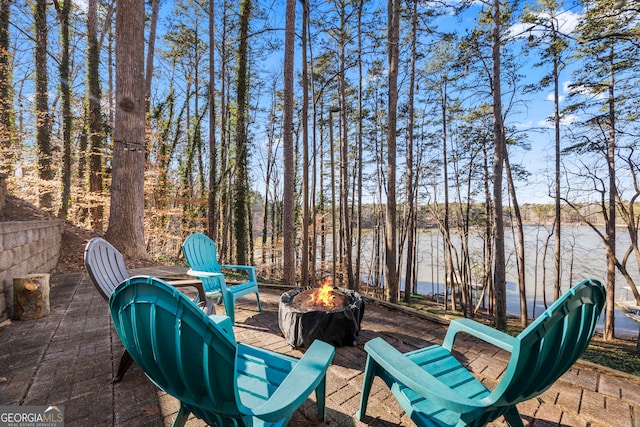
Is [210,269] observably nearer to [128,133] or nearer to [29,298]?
[29,298]

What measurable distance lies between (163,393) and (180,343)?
46.0 inches

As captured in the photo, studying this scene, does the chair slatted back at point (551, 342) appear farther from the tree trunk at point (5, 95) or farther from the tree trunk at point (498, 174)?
the tree trunk at point (5, 95)

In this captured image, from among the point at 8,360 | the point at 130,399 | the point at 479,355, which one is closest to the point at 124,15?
the point at 8,360

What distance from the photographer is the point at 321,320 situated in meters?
2.22

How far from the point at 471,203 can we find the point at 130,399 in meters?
13.0

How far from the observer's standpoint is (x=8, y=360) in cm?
186

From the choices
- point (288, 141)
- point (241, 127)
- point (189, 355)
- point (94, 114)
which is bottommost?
point (189, 355)

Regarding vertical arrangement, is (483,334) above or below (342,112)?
below

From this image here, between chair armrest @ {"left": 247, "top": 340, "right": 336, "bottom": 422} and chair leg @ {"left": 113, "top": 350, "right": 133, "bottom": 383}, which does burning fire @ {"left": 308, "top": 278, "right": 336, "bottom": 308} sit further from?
chair leg @ {"left": 113, "top": 350, "right": 133, "bottom": 383}

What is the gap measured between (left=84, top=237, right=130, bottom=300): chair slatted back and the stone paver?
21.5 inches

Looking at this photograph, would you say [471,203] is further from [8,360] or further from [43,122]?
[43,122]

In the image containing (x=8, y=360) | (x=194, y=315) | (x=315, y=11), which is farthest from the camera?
(x=315, y=11)

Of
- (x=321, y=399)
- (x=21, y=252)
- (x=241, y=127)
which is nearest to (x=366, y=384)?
(x=321, y=399)

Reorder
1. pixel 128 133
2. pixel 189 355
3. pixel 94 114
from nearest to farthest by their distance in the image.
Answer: pixel 189 355
pixel 128 133
pixel 94 114
